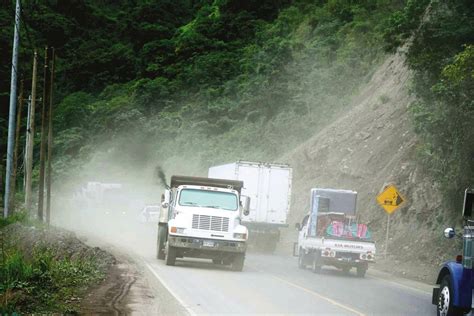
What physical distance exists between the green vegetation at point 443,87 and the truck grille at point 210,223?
8.99 metres

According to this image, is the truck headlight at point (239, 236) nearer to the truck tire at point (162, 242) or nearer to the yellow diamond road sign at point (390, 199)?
the truck tire at point (162, 242)

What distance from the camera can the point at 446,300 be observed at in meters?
12.8

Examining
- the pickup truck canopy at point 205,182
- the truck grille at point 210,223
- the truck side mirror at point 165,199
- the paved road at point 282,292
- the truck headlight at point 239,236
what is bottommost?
the paved road at point 282,292

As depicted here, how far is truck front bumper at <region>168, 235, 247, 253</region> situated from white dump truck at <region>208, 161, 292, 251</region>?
12.3 metres

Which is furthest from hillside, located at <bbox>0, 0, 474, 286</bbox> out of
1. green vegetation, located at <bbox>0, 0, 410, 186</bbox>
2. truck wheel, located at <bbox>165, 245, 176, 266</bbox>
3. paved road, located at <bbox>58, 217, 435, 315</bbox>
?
truck wheel, located at <bbox>165, 245, 176, 266</bbox>

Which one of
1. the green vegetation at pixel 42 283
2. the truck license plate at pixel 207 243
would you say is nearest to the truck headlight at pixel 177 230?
the truck license plate at pixel 207 243

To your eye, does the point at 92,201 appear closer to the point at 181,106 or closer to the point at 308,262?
the point at 181,106

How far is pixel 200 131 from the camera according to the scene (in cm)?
6919

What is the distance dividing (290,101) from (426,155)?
→ 2942 cm

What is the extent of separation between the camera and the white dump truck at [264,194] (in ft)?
116

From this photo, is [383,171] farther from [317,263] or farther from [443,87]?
[317,263]

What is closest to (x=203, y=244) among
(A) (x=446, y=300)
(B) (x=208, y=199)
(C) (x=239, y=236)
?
(C) (x=239, y=236)

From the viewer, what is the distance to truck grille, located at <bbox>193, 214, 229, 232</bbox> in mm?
23000

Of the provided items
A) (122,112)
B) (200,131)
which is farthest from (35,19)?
(200,131)
